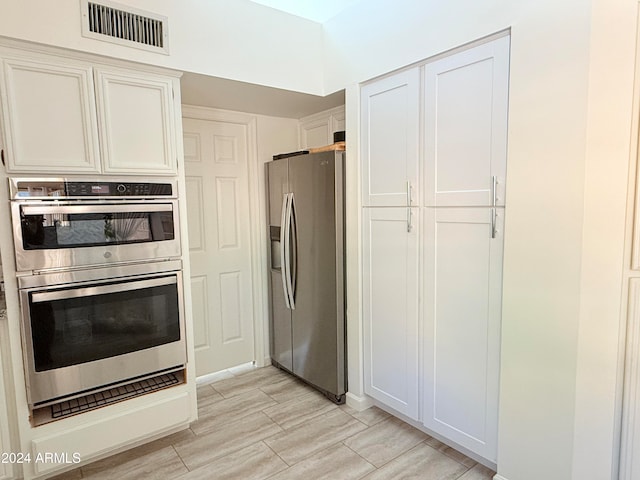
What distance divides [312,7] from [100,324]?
2346 mm

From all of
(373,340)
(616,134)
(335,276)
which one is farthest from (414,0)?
(373,340)

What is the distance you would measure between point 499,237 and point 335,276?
115cm

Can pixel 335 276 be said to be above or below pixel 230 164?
below

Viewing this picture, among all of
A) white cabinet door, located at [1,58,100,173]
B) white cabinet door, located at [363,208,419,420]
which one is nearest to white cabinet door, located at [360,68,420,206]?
white cabinet door, located at [363,208,419,420]

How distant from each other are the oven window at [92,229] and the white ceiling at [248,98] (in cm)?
89

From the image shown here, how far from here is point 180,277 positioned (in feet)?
7.30

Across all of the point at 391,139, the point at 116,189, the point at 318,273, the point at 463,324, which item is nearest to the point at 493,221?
the point at 463,324

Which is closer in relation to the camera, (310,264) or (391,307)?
(391,307)

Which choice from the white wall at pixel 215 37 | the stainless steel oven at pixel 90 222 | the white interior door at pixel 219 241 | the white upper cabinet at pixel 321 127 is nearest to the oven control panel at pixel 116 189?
the stainless steel oven at pixel 90 222

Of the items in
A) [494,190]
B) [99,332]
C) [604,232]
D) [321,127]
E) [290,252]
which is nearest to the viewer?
[604,232]

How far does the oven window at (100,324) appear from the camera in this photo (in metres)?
1.84

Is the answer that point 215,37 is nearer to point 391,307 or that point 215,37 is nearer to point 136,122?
point 136,122

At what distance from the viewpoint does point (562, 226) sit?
1.54 metres

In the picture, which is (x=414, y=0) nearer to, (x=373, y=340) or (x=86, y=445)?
(x=373, y=340)
